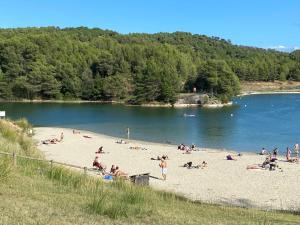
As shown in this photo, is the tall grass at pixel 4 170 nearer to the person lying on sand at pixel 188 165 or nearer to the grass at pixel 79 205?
the grass at pixel 79 205

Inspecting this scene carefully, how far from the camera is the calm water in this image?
50.1 m

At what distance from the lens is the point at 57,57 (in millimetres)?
121750

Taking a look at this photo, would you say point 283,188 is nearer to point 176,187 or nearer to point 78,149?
point 176,187

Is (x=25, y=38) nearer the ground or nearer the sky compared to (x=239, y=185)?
nearer the sky

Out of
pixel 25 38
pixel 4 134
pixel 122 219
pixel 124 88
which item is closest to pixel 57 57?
pixel 25 38

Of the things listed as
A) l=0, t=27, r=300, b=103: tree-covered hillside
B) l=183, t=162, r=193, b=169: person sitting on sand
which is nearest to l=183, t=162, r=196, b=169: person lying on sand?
l=183, t=162, r=193, b=169: person sitting on sand

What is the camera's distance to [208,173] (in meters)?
28.9

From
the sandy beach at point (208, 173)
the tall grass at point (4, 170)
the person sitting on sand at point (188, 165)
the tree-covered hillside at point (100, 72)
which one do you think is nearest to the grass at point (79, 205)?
the tall grass at point (4, 170)

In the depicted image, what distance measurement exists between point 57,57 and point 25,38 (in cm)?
A: 992

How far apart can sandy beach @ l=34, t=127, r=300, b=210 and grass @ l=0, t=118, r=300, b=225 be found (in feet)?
25.5

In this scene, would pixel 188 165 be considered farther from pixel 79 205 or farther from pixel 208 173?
pixel 79 205

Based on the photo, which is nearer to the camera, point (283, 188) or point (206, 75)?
point (283, 188)

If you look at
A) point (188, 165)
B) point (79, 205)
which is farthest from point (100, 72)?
point (79, 205)

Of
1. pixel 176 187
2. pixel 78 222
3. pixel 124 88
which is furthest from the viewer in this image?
pixel 124 88
